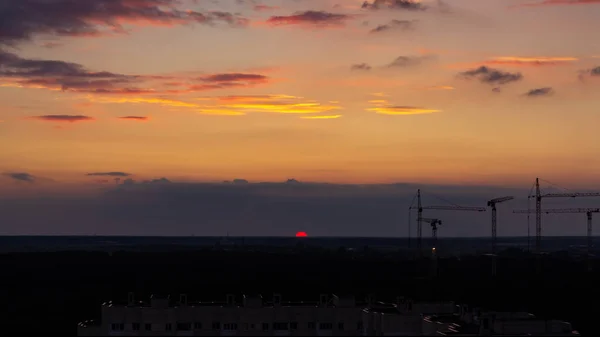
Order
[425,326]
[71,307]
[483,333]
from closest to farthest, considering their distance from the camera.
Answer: [483,333] → [425,326] → [71,307]

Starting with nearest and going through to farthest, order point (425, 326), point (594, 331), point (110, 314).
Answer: point (425, 326) < point (110, 314) < point (594, 331)

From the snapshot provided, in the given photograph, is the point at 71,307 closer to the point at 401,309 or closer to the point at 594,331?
the point at 594,331

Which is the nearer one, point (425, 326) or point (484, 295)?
point (425, 326)

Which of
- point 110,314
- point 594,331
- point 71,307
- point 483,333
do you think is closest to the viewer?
point 483,333

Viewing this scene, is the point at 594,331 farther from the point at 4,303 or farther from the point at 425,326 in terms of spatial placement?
the point at 4,303

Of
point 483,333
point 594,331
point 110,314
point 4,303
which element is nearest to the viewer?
point 483,333

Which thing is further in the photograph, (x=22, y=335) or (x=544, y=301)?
(x=544, y=301)

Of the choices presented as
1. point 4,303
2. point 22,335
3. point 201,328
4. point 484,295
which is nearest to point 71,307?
point 4,303

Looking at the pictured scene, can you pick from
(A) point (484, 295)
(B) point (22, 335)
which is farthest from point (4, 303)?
(A) point (484, 295)
